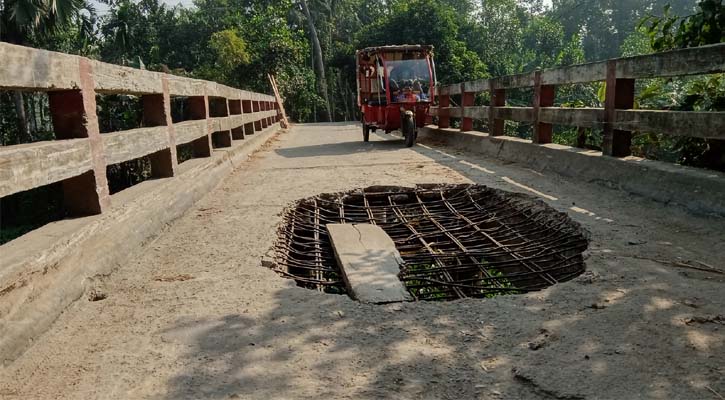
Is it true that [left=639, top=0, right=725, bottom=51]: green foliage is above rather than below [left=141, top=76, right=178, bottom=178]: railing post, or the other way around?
above

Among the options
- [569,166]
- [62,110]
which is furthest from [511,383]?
[569,166]

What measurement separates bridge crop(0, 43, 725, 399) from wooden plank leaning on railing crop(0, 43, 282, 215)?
0.04 ft

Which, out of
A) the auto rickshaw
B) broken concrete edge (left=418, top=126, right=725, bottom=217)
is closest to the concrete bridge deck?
broken concrete edge (left=418, top=126, right=725, bottom=217)

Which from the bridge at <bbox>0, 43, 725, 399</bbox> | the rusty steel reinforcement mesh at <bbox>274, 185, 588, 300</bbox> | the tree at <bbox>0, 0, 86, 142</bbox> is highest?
the tree at <bbox>0, 0, 86, 142</bbox>

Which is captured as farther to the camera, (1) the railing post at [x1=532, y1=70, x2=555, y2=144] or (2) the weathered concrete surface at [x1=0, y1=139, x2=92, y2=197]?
(1) the railing post at [x1=532, y1=70, x2=555, y2=144]

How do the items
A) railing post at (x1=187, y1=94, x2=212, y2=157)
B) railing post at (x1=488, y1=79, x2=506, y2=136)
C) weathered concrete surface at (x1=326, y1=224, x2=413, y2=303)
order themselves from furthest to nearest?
railing post at (x1=488, y1=79, x2=506, y2=136) → railing post at (x1=187, y1=94, x2=212, y2=157) → weathered concrete surface at (x1=326, y1=224, x2=413, y2=303)

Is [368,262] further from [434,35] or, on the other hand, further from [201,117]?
[434,35]

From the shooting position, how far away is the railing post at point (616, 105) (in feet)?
18.8

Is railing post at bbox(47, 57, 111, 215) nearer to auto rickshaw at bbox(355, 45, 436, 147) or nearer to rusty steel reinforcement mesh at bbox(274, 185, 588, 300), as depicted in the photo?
rusty steel reinforcement mesh at bbox(274, 185, 588, 300)

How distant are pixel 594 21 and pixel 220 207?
70549 millimetres

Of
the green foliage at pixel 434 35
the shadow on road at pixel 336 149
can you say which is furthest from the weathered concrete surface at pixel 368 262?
the green foliage at pixel 434 35

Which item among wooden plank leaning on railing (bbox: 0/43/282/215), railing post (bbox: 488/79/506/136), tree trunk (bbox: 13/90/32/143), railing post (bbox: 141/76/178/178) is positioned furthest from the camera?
tree trunk (bbox: 13/90/32/143)

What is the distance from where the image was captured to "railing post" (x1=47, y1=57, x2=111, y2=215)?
3469 mm

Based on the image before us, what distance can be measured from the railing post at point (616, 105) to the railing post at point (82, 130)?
15.8ft
